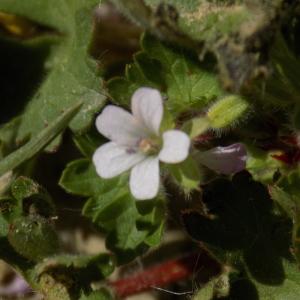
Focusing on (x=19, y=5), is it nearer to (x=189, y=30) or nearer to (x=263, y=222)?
(x=189, y=30)

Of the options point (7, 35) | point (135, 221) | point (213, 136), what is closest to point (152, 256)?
point (135, 221)

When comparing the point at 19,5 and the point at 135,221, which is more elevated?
the point at 19,5

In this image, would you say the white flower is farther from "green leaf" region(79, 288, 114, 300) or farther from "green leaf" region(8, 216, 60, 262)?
"green leaf" region(79, 288, 114, 300)

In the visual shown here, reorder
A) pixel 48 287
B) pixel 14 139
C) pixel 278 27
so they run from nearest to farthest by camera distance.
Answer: pixel 278 27 → pixel 48 287 → pixel 14 139

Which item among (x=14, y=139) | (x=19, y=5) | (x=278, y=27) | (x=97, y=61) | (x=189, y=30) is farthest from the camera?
(x=19, y=5)

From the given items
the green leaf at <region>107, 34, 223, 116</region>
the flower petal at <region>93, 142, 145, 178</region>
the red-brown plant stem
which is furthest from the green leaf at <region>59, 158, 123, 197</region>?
the red-brown plant stem

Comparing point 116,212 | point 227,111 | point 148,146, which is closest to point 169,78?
point 227,111
